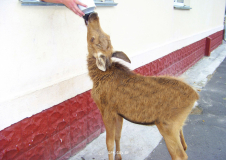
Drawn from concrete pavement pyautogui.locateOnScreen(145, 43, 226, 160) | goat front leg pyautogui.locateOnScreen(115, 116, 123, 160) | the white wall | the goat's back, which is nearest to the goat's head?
the goat's back

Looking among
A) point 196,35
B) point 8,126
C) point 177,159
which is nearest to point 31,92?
point 8,126

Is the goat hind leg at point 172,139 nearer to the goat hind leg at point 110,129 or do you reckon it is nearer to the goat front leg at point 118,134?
the goat hind leg at point 110,129

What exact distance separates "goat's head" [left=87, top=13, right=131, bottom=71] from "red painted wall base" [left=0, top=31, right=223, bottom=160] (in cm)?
88

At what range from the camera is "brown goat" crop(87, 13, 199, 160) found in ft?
7.50

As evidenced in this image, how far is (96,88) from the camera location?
2529 millimetres

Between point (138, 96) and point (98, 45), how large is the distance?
0.77m

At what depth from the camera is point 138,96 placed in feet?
7.66

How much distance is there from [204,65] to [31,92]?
8.06m

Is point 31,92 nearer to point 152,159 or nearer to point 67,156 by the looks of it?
point 67,156

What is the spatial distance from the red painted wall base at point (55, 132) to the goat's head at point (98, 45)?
0.88m

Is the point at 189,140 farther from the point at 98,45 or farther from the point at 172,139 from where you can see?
the point at 98,45

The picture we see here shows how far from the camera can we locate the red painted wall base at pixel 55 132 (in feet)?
7.48

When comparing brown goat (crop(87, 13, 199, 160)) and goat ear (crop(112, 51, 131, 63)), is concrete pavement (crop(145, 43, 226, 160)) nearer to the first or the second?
brown goat (crop(87, 13, 199, 160))

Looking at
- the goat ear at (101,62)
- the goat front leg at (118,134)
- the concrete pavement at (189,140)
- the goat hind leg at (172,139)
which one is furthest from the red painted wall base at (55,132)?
the goat hind leg at (172,139)
